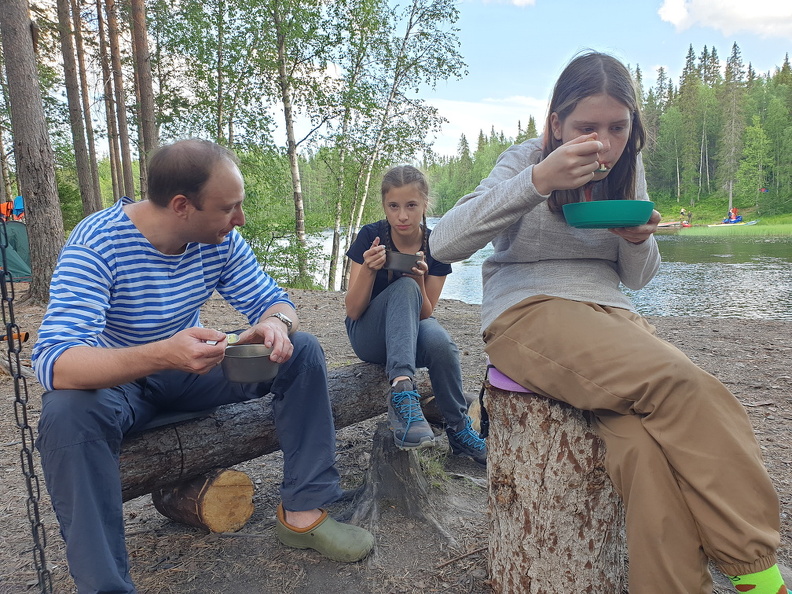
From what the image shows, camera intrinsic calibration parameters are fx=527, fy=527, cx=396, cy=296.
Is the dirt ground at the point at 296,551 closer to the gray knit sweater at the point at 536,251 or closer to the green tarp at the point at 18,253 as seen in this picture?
the gray knit sweater at the point at 536,251

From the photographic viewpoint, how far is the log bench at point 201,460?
1927 millimetres

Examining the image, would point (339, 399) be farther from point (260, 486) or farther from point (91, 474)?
point (91, 474)

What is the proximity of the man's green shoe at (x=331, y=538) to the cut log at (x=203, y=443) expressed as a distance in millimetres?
330

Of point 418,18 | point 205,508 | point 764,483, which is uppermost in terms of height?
point 418,18

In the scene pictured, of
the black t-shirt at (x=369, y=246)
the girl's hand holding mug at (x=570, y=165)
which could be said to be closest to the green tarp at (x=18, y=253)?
the black t-shirt at (x=369, y=246)

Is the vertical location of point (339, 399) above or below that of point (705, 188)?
below

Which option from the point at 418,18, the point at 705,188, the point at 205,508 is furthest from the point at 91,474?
the point at 705,188

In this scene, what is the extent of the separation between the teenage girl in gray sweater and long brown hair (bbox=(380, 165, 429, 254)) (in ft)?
2.39

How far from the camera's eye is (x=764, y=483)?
1279mm

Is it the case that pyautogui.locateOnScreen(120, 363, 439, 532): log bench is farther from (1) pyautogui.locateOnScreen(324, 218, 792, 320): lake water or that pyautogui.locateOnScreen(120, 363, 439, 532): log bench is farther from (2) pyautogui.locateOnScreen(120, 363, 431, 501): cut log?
(1) pyautogui.locateOnScreen(324, 218, 792, 320): lake water

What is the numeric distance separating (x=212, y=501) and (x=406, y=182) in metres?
1.69

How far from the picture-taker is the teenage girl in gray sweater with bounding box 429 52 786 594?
1.29 meters

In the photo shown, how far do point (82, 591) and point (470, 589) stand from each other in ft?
4.00

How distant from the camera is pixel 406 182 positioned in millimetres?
2646
